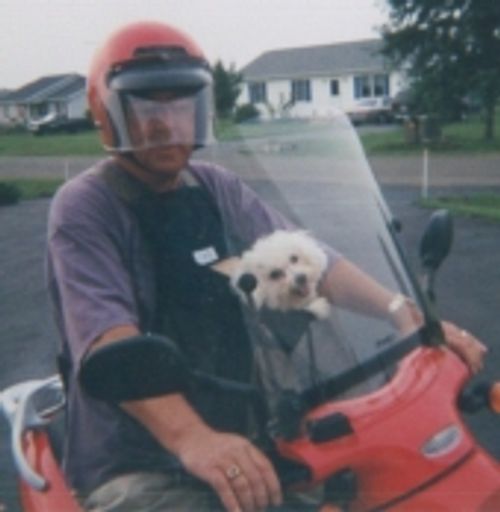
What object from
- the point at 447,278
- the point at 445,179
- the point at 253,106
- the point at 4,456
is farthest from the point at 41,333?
the point at 445,179

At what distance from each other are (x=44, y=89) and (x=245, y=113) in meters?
0.95

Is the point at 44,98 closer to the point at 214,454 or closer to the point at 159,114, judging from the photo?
the point at 159,114

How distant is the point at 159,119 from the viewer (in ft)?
6.19

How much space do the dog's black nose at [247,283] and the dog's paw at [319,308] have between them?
0.10 metres

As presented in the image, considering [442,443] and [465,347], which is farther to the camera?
[465,347]

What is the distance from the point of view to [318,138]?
2064 mm

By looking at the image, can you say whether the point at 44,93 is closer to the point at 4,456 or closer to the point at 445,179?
the point at 4,456

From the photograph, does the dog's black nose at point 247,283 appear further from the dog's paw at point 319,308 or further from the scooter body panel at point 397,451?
the scooter body panel at point 397,451

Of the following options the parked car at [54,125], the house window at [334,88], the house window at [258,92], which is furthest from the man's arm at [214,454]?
the house window at [334,88]

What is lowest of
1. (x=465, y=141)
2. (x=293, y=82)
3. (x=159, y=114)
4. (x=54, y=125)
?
(x=465, y=141)

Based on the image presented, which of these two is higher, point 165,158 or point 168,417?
point 165,158

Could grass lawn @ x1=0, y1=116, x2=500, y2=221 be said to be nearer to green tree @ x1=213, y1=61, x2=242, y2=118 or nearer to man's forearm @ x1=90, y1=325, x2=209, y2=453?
green tree @ x1=213, y1=61, x2=242, y2=118

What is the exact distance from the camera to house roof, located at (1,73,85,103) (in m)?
2.92

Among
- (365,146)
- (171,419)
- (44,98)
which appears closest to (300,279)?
(171,419)
